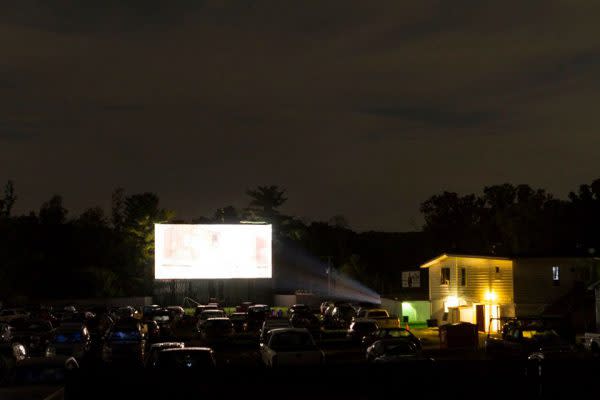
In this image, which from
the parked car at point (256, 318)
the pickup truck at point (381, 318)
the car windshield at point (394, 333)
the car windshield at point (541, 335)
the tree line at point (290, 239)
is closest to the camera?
the car windshield at point (541, 335)

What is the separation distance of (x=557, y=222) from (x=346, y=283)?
76.4 feet

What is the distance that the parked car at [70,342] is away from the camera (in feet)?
98.2

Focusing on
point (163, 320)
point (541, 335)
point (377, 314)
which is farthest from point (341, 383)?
point (163, 320)

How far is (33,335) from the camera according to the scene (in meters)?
35.3

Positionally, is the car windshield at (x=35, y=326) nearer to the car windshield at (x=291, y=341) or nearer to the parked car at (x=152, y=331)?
the parked car at (x=152, y=331)

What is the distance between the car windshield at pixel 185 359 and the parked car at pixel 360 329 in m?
19.1

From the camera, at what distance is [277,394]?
60.3 feet

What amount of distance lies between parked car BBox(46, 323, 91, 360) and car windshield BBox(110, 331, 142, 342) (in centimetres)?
149

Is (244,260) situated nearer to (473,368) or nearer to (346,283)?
(346,283)

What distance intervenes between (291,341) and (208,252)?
38.0 m

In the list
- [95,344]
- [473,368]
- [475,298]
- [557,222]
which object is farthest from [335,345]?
[557,222]

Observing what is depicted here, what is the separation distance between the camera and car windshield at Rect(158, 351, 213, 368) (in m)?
20.6

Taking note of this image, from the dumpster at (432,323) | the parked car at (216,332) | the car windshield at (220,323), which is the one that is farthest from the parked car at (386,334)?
the dumpster at (432,323)

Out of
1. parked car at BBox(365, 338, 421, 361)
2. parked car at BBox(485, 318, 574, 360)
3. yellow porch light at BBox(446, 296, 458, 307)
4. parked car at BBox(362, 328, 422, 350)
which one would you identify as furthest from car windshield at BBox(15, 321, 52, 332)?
yellow porch light at BBox(446, 296, 458, 307)
